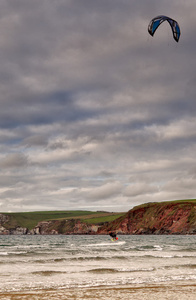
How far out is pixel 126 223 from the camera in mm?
184500

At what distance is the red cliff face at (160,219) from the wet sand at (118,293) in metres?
150

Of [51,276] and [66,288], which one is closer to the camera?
[66,288]

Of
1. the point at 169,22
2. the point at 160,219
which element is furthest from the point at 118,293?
the point at 160,219

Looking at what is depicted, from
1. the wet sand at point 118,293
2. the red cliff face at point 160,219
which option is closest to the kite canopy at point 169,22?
the wet sand at point 118,293

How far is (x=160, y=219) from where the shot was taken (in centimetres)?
17000

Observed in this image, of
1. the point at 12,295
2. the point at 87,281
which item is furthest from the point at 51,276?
the point at 12,295

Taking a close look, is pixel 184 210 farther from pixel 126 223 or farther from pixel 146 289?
pixel 146 289

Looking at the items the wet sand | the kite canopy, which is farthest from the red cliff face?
the wet sand

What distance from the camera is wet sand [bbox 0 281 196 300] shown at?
523 inches

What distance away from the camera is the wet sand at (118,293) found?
13.3m

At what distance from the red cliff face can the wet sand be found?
150043 mm

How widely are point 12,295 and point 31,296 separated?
94 centimetres

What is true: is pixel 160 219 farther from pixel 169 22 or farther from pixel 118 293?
pixel 118 293

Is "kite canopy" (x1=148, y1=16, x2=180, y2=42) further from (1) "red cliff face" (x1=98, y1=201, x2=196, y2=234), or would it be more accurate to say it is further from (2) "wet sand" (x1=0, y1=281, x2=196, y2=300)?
(1) "red cliff face" (x1=98, y1=201, x2=196, y2=234)
